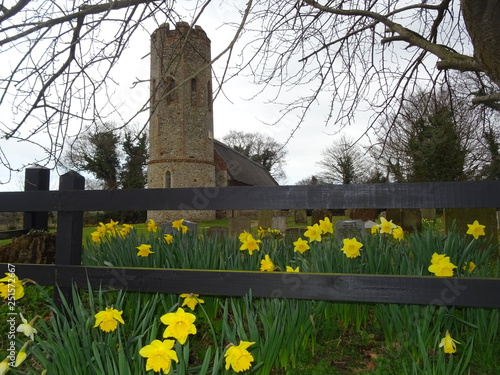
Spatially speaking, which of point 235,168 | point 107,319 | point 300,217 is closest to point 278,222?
point 300,217

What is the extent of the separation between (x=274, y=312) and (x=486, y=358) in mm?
1160

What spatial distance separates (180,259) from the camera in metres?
2.76

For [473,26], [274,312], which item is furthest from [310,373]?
[473,26]

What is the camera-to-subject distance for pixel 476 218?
503 cm

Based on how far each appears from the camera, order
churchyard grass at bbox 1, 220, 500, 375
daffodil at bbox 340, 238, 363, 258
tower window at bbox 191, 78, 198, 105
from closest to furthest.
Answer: churchyard grass at bbox 1, 220, 500, 375 → daffodil at bbox 340, 238, 363, 258 → tower window at bbox 191, 78, 198, 105

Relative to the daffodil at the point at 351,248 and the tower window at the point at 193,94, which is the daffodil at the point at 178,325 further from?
the tower window at the point at 193,94

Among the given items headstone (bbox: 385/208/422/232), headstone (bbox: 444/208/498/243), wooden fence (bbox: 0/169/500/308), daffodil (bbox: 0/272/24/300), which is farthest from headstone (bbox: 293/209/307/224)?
daffodil (bbox: 0/272/24/300)

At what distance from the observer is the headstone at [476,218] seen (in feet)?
16.0

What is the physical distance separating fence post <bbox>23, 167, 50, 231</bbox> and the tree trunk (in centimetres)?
453

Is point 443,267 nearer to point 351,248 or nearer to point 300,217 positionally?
point 351,248

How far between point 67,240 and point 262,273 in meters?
1.26

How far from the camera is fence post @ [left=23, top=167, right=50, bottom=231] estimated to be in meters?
4.39

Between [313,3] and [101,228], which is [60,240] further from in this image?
[313,3]

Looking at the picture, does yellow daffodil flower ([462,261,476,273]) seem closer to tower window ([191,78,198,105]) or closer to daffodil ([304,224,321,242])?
Result: daffodil ([304,224,321,242])
